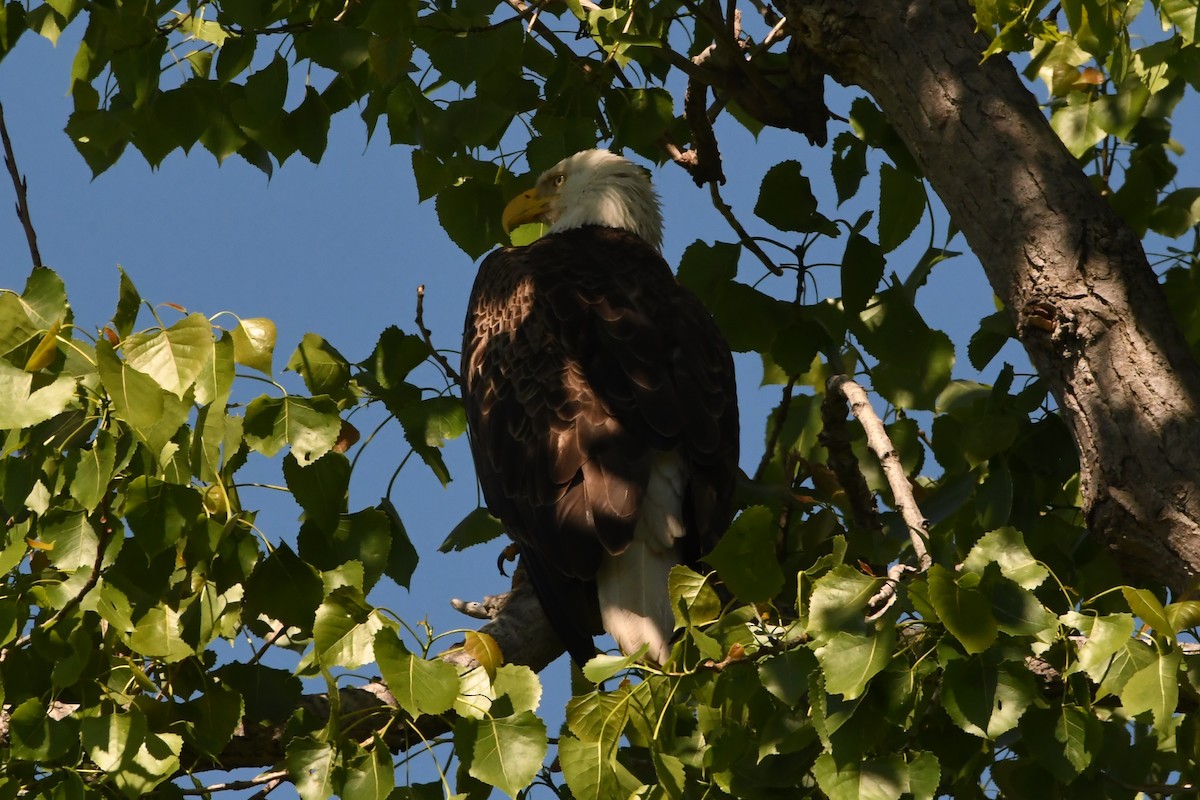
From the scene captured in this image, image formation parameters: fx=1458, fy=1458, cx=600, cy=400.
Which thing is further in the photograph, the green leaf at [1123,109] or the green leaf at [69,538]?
the green leaf at [1123,109]

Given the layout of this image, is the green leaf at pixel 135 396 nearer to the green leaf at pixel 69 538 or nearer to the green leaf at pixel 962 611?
the green leaf at pixel 69 538

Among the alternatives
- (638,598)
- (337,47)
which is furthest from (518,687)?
(337,47)

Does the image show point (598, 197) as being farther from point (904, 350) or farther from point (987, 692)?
point (987, 692)

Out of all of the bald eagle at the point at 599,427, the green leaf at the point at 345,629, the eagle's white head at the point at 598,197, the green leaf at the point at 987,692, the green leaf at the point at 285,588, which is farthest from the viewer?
the eagle's white head at the point at 598,197

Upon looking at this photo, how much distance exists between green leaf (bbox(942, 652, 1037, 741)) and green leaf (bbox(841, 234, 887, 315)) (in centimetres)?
148

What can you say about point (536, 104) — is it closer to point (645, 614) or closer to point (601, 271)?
point (601, 271)

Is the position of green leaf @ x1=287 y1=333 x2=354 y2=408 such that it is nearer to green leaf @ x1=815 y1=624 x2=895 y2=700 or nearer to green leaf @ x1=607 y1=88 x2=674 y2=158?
green leaf @ x1=607 y1=88 x2=674 y2=158

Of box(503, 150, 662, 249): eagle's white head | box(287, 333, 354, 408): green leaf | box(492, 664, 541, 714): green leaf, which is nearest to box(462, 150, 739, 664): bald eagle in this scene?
box(503, 150, 662, 249): eagle's white head

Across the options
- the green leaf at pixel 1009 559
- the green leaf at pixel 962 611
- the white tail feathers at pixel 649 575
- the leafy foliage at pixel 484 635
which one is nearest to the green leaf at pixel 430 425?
the leafy foliage at pixel 484 635

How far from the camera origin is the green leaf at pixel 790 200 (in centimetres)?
368

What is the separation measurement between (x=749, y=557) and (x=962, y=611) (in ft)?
1.23

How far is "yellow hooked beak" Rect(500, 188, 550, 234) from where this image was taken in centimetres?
520

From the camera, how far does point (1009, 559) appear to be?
2.39 meters

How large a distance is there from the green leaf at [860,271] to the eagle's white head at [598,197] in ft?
6.41
